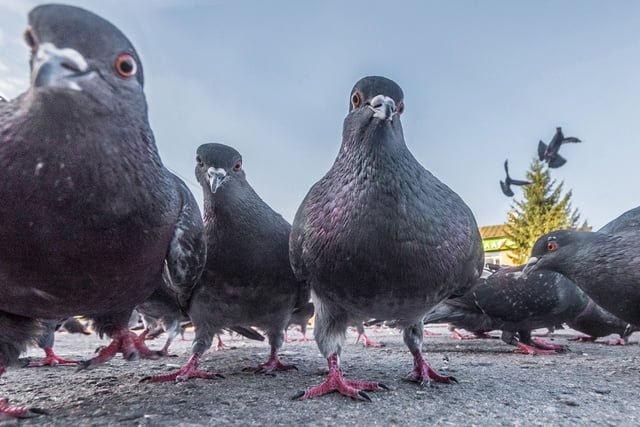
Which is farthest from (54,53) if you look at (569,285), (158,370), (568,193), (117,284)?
(568,193)

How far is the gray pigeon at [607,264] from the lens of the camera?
3762mm

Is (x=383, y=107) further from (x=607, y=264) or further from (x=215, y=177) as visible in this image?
(x=607, y=264)

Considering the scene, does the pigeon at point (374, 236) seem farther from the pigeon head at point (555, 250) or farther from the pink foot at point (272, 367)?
the pigeon head at point (555, 250)

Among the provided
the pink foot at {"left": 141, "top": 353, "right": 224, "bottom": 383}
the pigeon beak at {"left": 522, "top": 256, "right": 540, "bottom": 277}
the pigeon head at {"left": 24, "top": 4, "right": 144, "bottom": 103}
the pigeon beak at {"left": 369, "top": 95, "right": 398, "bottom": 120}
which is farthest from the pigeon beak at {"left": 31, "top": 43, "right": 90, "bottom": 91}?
the pigeon beak at {"left": 522, "top": 256, "right": 540, "bottom": 277}

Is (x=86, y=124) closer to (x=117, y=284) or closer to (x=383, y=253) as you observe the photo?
(x=117, y=284)

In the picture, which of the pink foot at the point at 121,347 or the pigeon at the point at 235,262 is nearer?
the pink foot at the point at 121,347

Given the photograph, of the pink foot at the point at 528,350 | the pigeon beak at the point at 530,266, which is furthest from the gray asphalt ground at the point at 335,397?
the pigeon beak at the point at 530,266

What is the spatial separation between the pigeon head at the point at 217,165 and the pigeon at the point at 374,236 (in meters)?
0.84

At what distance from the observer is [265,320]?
381 cm

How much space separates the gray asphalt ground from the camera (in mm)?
2234

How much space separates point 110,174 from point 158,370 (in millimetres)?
2599

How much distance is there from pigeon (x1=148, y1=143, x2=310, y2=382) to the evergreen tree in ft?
100.0

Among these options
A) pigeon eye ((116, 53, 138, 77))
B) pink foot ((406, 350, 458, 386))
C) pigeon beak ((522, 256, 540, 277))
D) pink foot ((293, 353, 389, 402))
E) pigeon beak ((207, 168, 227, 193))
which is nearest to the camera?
pigeon eye ((116, 53, 138, 77))

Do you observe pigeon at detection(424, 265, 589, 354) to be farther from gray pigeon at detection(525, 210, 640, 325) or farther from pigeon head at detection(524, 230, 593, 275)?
gray pigeon at detection(525, 210, 640, 325)
